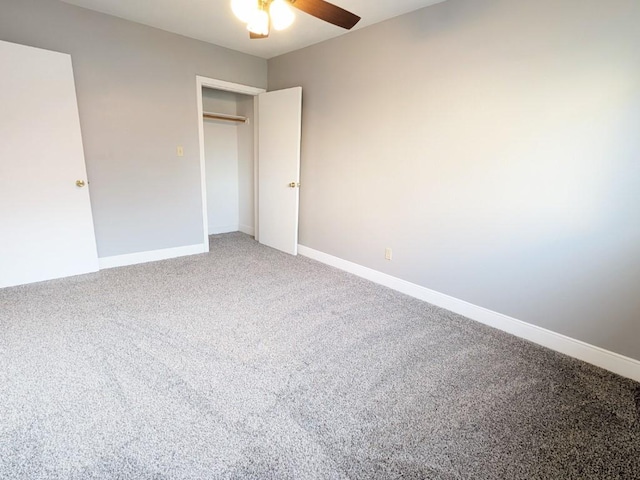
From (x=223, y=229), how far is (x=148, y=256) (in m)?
1.64

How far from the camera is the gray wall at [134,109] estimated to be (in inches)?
115

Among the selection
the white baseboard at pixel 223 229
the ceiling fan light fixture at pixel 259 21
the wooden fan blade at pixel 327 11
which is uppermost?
the wooden fan blade at pixel 327 11

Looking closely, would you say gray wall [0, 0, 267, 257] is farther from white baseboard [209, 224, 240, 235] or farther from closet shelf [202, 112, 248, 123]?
white baseboard [209, 224, 240, 235]

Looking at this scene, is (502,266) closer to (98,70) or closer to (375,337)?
(375,337)

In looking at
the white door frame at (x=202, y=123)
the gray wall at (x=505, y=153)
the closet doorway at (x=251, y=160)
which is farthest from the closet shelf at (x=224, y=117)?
the gray wall at (x=505, y=153)

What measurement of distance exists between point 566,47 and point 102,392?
137 inches

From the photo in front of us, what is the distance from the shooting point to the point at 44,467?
1301mm

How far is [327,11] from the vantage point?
5.87 ft

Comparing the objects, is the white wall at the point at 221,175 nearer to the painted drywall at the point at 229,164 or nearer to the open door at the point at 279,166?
the painted drywall at the point at 229,164

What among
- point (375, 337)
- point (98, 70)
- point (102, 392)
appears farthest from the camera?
point (98, 70)

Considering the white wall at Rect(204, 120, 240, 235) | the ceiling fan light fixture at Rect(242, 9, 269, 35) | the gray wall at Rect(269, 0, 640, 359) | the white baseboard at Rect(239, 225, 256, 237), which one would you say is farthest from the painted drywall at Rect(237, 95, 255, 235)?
the ceiling fan light fixture at Rect(242, 9, 269, 35)

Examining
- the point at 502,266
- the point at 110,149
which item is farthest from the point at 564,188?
the point at 110,149

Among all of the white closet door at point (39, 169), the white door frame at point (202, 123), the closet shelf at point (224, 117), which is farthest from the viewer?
the closet shelf at point (224, 117)

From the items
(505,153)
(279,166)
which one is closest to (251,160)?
(279,166)
